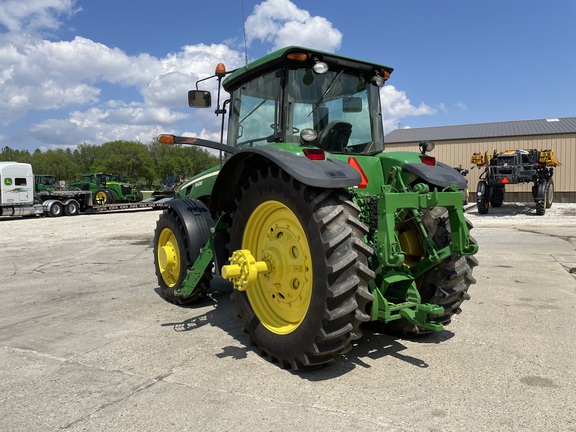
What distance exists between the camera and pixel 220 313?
494 cm

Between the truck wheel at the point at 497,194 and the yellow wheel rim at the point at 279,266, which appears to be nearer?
the yellow wheel rim at the point at 279,266

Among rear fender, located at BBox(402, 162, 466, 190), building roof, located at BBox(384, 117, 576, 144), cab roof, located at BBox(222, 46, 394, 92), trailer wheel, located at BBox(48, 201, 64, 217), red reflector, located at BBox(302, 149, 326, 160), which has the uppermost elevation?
building roof, located at BBox(384, 117, 576, 144)

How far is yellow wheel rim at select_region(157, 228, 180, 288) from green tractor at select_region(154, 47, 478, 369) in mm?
398

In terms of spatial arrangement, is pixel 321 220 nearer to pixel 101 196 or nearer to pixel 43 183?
pixel 101 196

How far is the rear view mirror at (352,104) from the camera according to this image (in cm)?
430

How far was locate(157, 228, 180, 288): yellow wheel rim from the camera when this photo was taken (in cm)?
533

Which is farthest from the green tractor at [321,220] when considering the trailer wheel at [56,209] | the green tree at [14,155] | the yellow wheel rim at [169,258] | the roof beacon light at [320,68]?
the green tree at [14,155]

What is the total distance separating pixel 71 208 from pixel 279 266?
903 inches

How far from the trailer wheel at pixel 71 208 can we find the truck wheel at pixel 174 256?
792 inches

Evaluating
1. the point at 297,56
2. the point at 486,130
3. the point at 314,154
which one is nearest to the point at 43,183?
the point at 297,56

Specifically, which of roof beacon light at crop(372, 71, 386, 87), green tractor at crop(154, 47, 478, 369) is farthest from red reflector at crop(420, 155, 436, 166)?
roof beacon light at crop(372, 71, 386, 87)

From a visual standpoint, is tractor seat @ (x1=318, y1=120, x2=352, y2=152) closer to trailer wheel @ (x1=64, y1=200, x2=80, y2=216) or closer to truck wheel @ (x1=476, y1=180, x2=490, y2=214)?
truck wheel @ (x1=476, y1=180, x2=490, y2=214)

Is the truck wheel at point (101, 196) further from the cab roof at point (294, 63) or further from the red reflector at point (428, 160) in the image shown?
the red reflector at point (428, 160)

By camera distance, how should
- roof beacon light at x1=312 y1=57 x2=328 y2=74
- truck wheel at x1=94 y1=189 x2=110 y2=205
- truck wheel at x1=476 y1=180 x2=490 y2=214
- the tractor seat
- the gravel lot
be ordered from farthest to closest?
truck wheel at x1=94 y1=189 x2=110 y2=205 → truck wheel at x1=476 y1=180 x2=490 y2=214 → the tractor seat → roof beacon light at x1=312 y1=57 x2=328 y2=74 → the gravel lot
